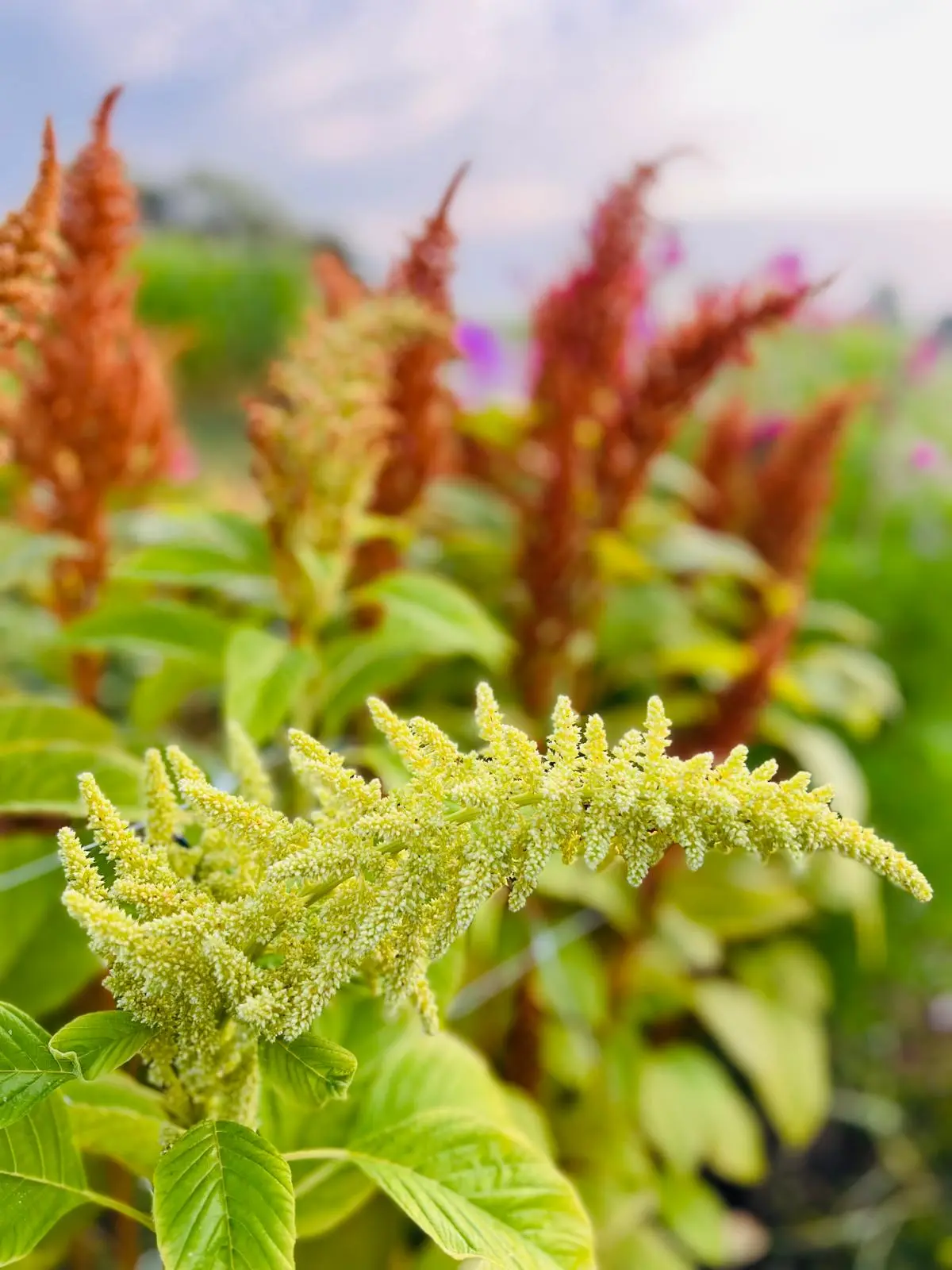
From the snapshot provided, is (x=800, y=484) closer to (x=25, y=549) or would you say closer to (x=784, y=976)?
(x=784, y=976)

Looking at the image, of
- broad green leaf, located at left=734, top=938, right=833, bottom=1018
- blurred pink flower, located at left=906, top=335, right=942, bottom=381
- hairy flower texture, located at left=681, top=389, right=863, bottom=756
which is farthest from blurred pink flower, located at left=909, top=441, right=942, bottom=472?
broad green leaf, located at left=734, top=938, right=833, bottom=1018

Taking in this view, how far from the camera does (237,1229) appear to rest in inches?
12.5

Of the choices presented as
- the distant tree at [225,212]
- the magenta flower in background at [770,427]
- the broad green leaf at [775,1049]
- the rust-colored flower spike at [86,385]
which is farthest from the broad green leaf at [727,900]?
the distant tree at [225,212]

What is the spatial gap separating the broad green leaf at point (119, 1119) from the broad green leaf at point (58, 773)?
5.1 inches

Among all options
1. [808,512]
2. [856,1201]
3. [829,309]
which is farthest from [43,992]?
[829,309]

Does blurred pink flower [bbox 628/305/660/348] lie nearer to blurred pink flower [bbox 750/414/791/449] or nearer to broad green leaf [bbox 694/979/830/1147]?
blurred pink flower [bbox 750/414/791/449]

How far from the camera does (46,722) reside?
62 centimetres

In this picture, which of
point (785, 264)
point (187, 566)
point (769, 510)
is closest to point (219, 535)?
point (187, 566)

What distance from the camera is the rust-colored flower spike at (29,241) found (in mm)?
423

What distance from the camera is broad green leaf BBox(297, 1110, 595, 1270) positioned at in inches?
14.3

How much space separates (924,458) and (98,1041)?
1668 millimetres

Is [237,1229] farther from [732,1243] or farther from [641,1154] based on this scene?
[732,1243]

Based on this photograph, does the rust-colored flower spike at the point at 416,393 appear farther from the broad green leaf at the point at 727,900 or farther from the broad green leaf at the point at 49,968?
the broad green leaf at the point at 727,900

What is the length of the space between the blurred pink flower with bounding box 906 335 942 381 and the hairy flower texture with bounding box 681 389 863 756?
2.20 feet
